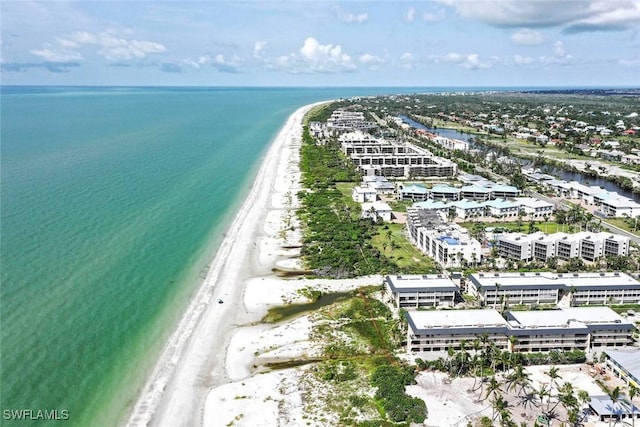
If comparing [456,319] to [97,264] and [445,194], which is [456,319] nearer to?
[97,264]

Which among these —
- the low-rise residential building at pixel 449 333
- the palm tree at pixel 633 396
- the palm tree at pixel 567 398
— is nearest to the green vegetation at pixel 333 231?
the low-rise residential building at pixel 449 333

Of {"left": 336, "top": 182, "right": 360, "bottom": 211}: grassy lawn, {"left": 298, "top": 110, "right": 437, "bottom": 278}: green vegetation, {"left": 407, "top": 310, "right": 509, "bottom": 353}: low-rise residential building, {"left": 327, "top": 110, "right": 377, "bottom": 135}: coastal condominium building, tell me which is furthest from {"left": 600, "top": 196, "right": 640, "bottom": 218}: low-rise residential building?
{"left": 327, "top": 110, "right": 377, "bottom": 135}: coastal condominium building

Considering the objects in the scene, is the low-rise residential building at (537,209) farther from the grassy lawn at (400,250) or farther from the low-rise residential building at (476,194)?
the grassy lawn at (400,250)

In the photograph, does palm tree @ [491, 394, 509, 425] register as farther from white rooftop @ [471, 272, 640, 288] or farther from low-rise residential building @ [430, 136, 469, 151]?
low-rise residential building @ [430, 136, 469, 151]

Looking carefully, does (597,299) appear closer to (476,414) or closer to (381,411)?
(476,414)

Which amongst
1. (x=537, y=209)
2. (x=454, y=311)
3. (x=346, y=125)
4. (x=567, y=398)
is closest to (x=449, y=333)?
(x=454, y=311)

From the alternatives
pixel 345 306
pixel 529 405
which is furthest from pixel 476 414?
pixel 345 306
